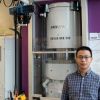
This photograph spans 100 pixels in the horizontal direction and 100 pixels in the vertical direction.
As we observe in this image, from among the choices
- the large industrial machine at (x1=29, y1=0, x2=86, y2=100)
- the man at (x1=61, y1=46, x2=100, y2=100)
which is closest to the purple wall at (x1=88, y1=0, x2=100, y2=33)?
the large industrial machine at (x1=29, y1=0, x2=86, y2=100)

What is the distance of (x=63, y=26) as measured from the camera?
2.42 m

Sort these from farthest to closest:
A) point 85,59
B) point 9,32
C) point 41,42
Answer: point 9,32 < point 41,42 < point 85,59

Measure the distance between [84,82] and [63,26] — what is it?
741mm

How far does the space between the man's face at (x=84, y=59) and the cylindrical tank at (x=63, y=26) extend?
506 millimetres

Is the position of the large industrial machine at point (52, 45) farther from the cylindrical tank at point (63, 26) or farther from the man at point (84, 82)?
the man at point (84, 82)

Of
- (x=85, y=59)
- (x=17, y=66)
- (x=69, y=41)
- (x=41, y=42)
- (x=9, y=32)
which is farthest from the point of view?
(x=9, y=32)

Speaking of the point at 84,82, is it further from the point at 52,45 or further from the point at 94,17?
the point at 94,17

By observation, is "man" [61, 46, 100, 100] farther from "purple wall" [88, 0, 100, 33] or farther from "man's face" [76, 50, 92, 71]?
"purple wall" [88, 0, 100, 33]

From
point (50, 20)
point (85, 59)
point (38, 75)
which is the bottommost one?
point (38, 75)

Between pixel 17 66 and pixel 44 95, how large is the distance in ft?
1.92

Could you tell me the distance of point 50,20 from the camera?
250 cm

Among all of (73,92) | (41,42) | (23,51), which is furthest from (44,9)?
(73,92)

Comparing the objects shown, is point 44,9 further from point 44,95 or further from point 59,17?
point 44,95

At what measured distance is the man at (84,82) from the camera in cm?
A: 188
